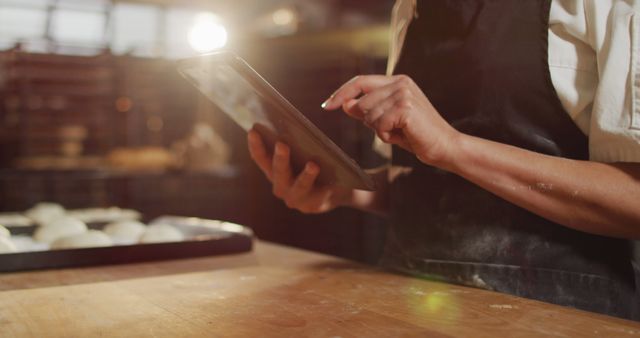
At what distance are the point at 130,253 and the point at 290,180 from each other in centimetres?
39

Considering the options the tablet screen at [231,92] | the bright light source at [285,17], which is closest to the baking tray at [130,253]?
the tablet screen at [231,92]

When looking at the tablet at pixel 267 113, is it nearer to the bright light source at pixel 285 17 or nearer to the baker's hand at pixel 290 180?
the baker's hand at pixel 290 180

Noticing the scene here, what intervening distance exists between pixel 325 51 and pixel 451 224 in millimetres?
2333

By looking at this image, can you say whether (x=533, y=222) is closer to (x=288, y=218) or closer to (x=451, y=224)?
(x=451, y=224)

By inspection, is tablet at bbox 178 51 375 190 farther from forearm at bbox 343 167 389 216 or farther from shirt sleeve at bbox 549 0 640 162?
shirt sleeve at bbox 549 0 640 162

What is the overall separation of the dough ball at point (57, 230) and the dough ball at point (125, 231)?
0.07 metres

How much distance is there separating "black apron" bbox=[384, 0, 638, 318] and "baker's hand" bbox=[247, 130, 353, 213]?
0.19 meters

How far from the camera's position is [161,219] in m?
1.90

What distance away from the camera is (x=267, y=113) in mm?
1076

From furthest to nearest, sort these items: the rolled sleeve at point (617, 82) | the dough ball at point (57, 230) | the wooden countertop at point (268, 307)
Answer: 1. the dough ball at point (57, 230)
2. the rolled sleeve at point (617, 82)
3. the wooden countertop at point (268, 307)

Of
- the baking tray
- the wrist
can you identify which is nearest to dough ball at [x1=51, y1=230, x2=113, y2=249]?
the baking tray

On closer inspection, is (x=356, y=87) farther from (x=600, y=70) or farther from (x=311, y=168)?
(x=600, y=70)

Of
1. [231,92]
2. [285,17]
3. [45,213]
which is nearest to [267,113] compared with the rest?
[231,92]

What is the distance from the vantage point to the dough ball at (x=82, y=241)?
136 centimetres
